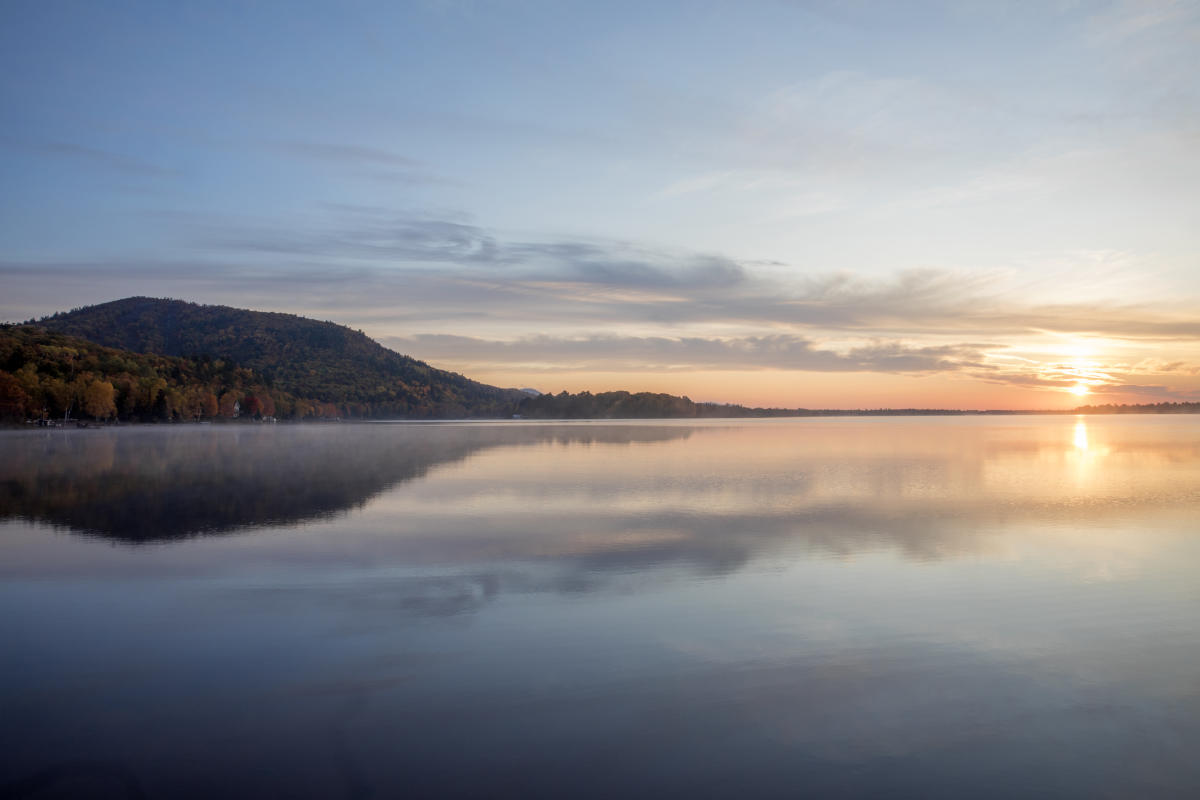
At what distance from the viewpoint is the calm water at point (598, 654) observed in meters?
5.19

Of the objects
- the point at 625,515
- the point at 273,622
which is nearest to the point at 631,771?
the point at 273,622

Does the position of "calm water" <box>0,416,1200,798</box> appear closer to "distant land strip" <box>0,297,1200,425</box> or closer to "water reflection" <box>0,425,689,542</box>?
"water reflection" <box>0,425,689,542</box>

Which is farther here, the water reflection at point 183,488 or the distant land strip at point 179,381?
the distant land strip at point 179,381

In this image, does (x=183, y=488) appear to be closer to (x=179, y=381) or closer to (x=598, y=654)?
(x=598, y=654)

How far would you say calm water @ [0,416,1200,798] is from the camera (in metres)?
5.19

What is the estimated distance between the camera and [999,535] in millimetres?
14344

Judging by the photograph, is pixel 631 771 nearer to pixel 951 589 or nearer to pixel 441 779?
pixel 441 779

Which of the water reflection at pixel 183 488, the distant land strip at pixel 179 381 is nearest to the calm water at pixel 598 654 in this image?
the water reflection at pixel 183 488

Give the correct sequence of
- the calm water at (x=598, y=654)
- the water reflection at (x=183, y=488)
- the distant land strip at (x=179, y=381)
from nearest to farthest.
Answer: the calm water at (x=598, y=654) → the water reflection at (x=183, y=488) → the distant land strip at (x=179, y=381)

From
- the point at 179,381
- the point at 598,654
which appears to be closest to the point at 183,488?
the point at 598,654

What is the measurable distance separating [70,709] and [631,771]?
4662 mm

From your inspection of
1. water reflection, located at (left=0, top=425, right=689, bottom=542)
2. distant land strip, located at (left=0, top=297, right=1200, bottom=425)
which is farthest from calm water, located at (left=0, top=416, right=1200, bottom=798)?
distant land strip, located at (left=0, top=297, right=1200, bottom=425)

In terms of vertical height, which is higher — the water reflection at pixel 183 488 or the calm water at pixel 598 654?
the water reflection at pixel 183 488

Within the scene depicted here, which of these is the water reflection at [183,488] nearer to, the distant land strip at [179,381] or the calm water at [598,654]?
the calm water at [598,654]
